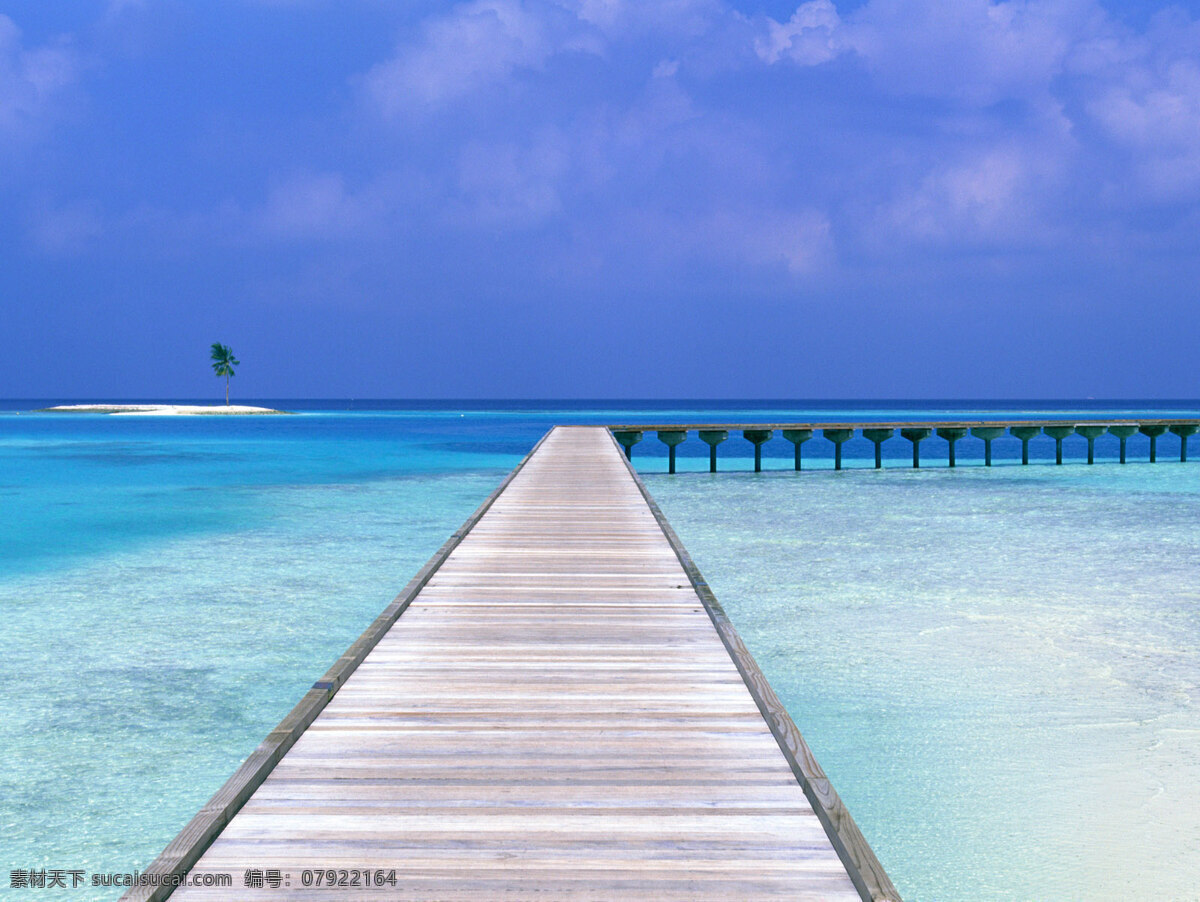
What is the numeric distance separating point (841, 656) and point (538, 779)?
4525 mm

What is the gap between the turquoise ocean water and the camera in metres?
4.11

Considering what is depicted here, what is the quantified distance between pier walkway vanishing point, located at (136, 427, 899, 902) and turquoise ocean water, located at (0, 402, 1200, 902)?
128cm

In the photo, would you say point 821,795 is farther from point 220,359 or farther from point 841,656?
point 220,359

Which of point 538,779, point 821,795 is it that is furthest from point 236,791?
Answer: point 821,795

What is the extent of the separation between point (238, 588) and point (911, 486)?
15.6 meters

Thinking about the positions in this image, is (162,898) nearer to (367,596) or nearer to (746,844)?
(746,844)

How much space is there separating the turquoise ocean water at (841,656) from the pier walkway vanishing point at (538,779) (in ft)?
4.19

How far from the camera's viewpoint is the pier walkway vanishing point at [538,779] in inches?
91.4

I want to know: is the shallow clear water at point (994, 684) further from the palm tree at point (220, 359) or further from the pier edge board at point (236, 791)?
the palm tree at point (220, 359)

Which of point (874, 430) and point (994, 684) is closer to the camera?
point (994, 684)

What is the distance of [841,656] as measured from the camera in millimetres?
6875

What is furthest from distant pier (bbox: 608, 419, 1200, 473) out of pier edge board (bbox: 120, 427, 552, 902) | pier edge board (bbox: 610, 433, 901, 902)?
pier edge board (bbox: 120, 427, 552, 902)

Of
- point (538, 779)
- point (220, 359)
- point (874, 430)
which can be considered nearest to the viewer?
point (538, 779)

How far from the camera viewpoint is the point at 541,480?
1177cm
